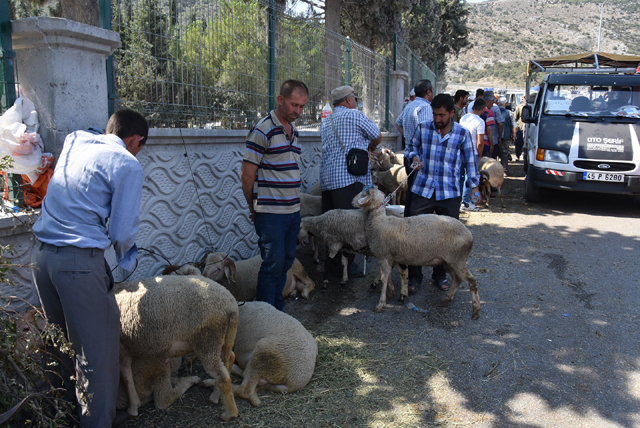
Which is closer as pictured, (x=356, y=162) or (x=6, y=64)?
(x=6, y=64)

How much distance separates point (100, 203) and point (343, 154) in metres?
3.30

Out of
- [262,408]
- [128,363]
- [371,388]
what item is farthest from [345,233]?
[128,363]

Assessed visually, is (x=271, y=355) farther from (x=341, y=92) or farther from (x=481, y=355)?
(x=341, y=92)

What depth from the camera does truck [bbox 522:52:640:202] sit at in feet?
28.5

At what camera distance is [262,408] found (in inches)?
127

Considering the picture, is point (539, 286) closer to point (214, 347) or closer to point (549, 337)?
point (549, 337)

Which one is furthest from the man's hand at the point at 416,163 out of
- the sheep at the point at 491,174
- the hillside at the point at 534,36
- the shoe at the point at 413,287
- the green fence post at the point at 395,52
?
the hillside at the point at 534,36

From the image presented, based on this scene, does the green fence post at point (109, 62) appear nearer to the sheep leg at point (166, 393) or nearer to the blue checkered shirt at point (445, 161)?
the sheep leg at point (166, 393)

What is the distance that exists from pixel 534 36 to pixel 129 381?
114526mm

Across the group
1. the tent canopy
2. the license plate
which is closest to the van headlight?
the license plate

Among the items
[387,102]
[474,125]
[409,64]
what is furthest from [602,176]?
[409,64]

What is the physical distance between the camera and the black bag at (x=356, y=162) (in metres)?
5.33

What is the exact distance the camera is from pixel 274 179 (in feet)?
13.2

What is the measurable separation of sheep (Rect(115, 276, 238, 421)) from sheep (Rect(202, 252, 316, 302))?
1294mm
